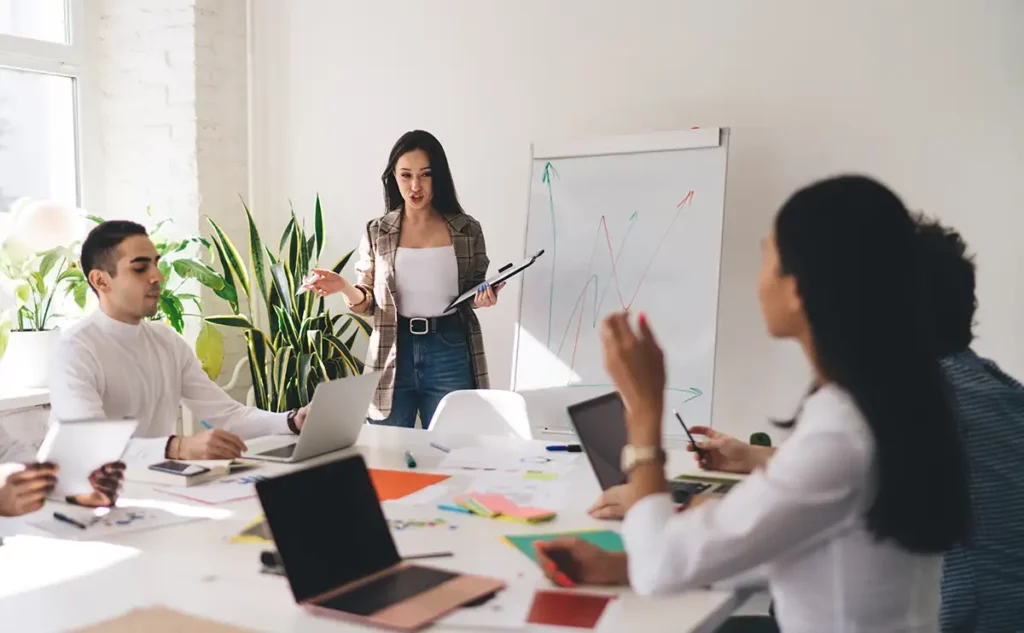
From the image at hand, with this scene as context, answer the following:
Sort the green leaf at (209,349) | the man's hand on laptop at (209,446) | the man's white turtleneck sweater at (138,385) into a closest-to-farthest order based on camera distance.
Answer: the man's hand on laptop at (209,446)
the man's white turtleneck sweater at (138,385)
the green leaf at (209,349)

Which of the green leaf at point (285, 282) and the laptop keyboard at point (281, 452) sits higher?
the green leaf at point (285, 282)

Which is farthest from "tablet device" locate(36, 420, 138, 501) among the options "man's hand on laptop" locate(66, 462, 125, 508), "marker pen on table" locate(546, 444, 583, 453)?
"marker pen on table" locate(546, 444, 583, 453)

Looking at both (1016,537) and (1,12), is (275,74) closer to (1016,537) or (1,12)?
(1,12)

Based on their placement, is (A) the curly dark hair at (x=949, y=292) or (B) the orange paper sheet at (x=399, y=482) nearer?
(A) the curly dark hair at (x=949, y=292)

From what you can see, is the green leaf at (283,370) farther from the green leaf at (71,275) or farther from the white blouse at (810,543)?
the white blouse at (810,543)

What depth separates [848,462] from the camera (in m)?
1.13

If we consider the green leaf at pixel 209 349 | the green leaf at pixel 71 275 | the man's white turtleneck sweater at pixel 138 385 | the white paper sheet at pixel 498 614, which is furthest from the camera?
the green leaf at pixel 209 349

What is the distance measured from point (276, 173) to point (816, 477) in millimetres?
3976

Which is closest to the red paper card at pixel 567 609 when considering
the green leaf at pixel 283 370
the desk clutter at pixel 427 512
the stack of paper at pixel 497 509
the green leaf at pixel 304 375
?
the desk clutter at pixel 427 512

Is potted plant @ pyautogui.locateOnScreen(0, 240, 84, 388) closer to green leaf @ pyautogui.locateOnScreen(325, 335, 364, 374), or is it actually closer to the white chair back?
green leaf @ pyautogui.locateOnScreen(325, 335, 364, 374)

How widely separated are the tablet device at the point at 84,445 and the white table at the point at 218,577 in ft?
0.55

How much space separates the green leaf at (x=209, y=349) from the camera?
400cm

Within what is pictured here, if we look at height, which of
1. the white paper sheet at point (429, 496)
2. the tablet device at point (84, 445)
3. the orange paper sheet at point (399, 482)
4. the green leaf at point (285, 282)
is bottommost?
the orange paper sheet at point (399, 482)

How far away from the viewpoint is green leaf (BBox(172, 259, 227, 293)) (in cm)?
391
